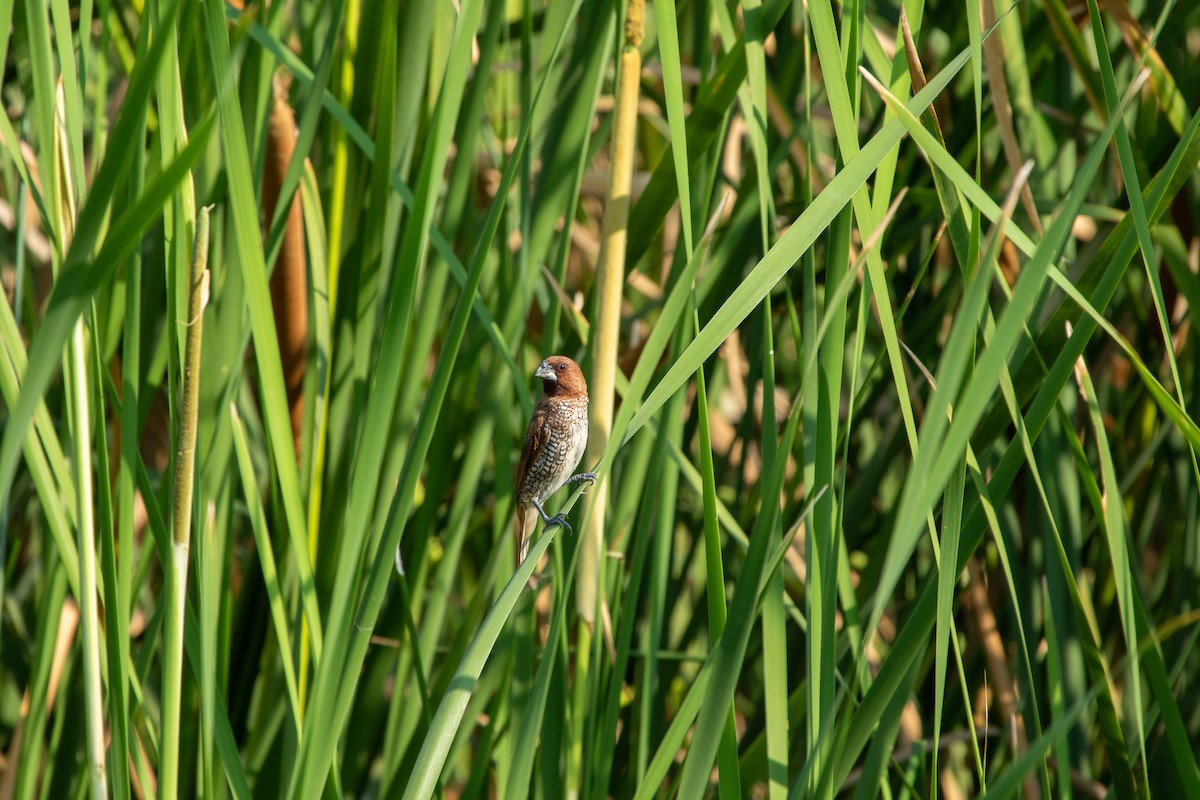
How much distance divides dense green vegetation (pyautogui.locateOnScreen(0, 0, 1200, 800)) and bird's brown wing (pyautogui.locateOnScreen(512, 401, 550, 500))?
14 cm

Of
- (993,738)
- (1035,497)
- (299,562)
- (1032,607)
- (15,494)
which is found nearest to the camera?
(299,562)

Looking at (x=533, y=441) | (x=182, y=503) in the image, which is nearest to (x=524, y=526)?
(x=533, y=441)

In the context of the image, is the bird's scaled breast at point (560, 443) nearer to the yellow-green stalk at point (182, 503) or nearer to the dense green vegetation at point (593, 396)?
the dense green vegetation at point (593, 396)

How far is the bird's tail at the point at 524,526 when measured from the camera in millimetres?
2074

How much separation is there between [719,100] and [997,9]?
473mm

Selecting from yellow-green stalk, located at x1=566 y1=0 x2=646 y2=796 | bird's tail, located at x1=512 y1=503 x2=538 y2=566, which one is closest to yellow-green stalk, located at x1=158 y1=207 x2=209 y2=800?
yellow-green stalk, located at x1=566 y1=0 x2=646 y2=796

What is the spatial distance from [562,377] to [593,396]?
0.70 m

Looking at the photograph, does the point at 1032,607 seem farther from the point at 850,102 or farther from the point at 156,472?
the point at 156,472

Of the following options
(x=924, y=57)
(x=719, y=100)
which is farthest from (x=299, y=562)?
(x=924, y=57)

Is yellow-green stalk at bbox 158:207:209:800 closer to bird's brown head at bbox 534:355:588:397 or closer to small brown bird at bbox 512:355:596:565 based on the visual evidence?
bird's brown head at bbox 534:355:588:397

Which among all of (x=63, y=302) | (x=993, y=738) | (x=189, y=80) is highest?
(x=189, y=80)

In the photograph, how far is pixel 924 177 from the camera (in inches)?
93.5

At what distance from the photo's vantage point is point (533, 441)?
2.44 m

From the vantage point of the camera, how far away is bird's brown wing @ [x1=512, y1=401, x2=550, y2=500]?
2.37m
